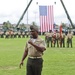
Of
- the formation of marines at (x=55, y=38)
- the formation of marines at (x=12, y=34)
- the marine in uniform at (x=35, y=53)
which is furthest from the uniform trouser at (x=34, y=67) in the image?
the formation of marines at (x=12, y=34)

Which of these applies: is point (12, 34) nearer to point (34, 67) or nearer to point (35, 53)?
point (35, 53)

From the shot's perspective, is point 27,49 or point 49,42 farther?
point 49,42

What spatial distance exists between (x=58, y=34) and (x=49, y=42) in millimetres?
1238

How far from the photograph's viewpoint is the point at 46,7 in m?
38.3

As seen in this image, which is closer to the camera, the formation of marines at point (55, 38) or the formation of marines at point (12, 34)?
the formation of marines at point (55, 38)

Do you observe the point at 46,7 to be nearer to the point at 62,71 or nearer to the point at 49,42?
the point at 49,42

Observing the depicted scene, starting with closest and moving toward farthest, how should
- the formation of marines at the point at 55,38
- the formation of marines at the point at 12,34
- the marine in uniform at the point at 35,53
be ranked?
the marine in uniform at the point at 35,53 → the formation of marines at the point at 55,38 → the formation of marines at the point at 12,34

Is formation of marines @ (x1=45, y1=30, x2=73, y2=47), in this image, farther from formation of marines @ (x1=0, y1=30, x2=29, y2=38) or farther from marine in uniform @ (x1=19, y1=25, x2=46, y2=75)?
formation of marines @ (x1=0, y1=30, x2=29, y2=38)

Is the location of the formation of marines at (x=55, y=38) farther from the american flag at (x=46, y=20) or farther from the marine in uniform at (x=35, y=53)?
the marine in uniform at (x=35, y=53)

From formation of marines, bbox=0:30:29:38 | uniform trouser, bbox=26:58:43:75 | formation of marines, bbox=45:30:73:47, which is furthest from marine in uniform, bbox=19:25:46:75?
formation of marines, bbox=0:30:29:38

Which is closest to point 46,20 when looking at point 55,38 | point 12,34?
point 55,38

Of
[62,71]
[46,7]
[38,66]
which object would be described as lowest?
[62,71]

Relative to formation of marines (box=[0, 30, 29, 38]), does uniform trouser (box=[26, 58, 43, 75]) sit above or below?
above

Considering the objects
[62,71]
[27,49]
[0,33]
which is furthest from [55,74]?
[0,33]
